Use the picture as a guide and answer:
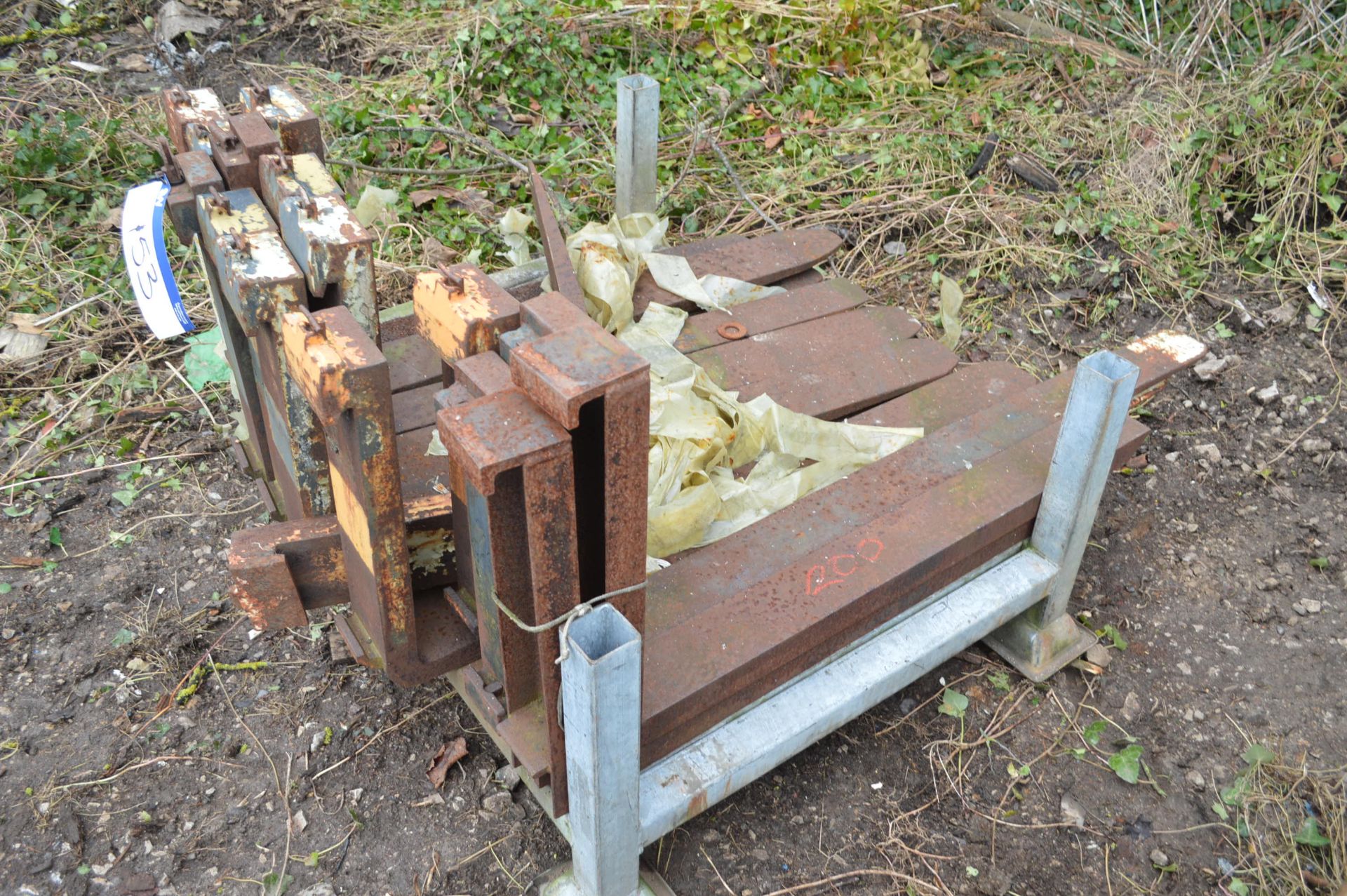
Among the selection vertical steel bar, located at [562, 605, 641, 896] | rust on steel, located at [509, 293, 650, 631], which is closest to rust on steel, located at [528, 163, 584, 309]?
rust on steel, located at [509, 293, 650, 631]

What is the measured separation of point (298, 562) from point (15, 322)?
2.69 metres

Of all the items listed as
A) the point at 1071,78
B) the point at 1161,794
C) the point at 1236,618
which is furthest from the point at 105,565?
Result: the point at 1071,78

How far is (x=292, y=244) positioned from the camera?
1.81m

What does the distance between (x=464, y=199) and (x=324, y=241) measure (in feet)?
9.10

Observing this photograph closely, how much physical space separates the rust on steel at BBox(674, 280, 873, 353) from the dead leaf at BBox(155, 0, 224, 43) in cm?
424

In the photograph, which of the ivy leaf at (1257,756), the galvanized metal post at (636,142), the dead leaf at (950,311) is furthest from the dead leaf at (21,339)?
the ivy leaf at (1257,756)

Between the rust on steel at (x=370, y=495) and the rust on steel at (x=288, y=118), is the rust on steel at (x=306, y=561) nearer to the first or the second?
the rust on steel at (x=370, y=495)

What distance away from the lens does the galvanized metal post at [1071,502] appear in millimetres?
2139

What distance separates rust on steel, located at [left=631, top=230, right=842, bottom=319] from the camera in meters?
3.33

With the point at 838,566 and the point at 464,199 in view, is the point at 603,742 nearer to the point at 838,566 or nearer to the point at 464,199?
the point at 838,566

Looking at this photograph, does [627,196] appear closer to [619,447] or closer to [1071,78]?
[619,447]

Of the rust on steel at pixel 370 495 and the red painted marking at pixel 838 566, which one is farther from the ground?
the rust on steel at pixel 370 495

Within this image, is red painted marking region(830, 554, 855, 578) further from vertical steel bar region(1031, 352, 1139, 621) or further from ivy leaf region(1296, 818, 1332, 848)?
ivy leaf region(1296, 818, 1332, 848)

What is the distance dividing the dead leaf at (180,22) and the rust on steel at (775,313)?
13.9 feet
